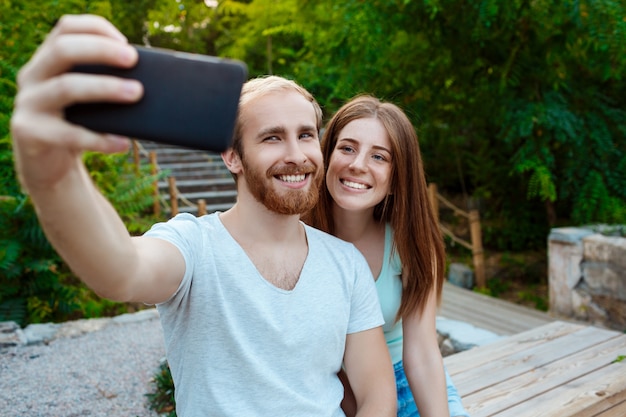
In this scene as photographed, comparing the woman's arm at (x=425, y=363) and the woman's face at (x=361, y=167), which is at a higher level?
the woman's face at (x=361, y=167)

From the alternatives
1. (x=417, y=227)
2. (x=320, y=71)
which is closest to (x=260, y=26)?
(x=320, y=71)

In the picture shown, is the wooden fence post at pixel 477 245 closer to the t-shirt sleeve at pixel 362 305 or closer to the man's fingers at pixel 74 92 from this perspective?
the t-shirt sleeve at pixel 362 305

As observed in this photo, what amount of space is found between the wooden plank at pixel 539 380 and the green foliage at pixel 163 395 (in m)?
1.74

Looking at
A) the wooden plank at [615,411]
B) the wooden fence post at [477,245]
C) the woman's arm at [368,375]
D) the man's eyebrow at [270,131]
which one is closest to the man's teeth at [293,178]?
the man's eyebrow at [270,131]

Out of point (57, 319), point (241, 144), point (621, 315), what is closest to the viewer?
point (241, 144)

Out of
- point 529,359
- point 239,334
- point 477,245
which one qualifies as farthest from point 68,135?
point 477,245

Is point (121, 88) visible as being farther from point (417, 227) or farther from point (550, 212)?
point (550, 212)

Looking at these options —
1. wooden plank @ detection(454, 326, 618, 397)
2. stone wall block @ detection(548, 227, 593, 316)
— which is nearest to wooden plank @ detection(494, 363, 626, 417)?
wooden plank @ detection(454, 326, 618, 397)

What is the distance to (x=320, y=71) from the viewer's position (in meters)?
7.77

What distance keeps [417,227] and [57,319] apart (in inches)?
169

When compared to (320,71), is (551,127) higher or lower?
lower

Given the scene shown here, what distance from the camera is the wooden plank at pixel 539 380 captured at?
2.57 meters

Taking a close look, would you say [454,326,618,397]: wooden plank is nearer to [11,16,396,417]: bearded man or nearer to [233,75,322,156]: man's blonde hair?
[11,16,396,417]: bearded man

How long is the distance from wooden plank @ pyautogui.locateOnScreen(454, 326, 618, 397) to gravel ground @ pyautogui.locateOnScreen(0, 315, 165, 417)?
1.84m
